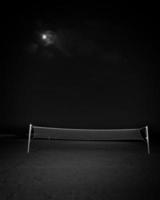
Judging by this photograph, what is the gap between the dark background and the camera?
4328 millimetres

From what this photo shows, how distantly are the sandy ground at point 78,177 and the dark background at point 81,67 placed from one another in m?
1.76

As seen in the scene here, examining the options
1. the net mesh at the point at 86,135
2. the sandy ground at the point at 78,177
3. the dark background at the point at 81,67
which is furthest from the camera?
the dark background at the point at 81,67

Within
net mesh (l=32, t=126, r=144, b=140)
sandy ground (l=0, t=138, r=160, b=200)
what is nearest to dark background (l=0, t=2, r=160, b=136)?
net mesh (l=32, t=126, r=144, b=140)

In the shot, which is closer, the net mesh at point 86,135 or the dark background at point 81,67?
the net mesh at point 86,135

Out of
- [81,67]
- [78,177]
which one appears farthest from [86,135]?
[81,67]

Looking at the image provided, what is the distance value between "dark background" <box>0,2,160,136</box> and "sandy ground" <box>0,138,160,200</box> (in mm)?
1755

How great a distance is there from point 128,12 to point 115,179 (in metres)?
4.12

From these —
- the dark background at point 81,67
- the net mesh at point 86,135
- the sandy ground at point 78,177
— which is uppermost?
the dark background at point 81,67

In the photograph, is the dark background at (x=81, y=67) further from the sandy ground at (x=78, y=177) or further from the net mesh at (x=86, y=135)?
the sandy ground at (x=78, y=177)

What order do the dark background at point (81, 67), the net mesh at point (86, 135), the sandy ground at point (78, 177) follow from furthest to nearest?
the dark background at point (81, 67), the net mesh at point (86, 135), the sandy ground at point (78, 177)

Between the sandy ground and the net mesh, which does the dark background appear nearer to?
the net mesh

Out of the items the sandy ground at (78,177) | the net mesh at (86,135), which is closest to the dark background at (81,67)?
the net mesh at (86,135)

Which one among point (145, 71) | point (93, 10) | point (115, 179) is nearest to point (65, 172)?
point (115, 179)

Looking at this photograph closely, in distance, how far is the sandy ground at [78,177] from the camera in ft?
4.67
